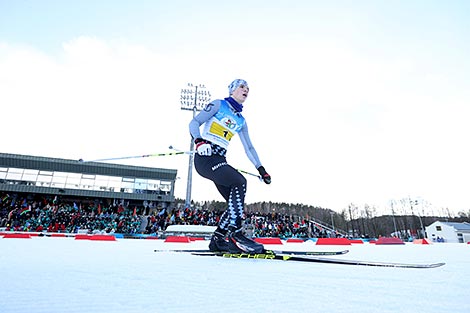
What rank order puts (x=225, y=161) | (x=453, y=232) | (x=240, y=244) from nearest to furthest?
(x=240, y=244) < (x=225, y=161) < (x=453, y=232)

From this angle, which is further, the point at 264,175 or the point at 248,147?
the point at 248,147

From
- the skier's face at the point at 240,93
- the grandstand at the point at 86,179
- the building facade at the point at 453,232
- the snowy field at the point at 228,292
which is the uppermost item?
the grandstand at the point at 86,179

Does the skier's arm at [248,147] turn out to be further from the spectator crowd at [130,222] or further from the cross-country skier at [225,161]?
the spectator crowd at [130,222]

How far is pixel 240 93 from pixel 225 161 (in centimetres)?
101

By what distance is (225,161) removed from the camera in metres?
3.37

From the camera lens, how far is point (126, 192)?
28.2m

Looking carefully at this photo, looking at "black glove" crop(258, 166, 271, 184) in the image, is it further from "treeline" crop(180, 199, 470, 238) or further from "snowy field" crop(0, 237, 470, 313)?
"treeline" crop(180, 199, 470, 238)

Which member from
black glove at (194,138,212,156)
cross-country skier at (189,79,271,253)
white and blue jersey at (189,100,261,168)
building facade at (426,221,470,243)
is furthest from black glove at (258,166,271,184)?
building facade at (426,221,470,243)

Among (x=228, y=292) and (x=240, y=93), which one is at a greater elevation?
(x=240, y=93)

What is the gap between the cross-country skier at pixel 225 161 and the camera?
3080 mm

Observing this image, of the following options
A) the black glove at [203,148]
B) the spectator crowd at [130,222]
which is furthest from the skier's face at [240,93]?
the spectator crowd at [130,222]

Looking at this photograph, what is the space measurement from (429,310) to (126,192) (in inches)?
1191

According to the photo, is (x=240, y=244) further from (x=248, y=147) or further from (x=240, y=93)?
(x=240, y=93)

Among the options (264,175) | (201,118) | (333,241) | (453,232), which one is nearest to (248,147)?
(264,175)
